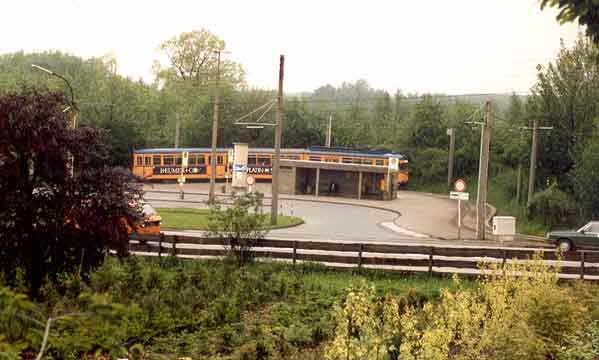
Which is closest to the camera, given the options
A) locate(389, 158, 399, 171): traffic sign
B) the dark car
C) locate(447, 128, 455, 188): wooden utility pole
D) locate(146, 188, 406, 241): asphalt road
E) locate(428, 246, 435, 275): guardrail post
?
locate(428, 246, 435, 275): guardrail post

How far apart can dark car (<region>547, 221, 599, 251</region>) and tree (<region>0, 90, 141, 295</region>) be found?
2052 cm

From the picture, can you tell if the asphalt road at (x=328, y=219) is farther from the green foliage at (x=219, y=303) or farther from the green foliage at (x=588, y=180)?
the green foliage at (x=219, y=303)

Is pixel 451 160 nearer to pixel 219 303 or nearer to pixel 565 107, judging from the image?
pixel 565 107

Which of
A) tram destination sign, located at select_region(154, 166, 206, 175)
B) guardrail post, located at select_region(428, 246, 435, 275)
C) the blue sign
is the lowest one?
guardrail post, located at select_region(428, 246, 435, 275)

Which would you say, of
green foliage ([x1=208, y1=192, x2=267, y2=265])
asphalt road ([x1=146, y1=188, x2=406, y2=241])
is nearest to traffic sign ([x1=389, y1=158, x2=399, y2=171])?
asphalt road ([x1=146, y1=188, x2=406, y2=241])

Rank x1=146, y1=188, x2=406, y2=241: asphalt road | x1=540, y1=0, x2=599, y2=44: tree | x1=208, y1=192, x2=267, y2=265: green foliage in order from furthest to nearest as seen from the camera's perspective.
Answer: x1=146, y1=188, x2=406, y2=241: asphalt road < x1=208, y1=192, x2=267, y2=265: green foliage < x1=540, y1=0, x2=599, y2=44: tree

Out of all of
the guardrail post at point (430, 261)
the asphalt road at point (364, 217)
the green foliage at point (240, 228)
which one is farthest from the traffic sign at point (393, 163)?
the guardrail post at point (430, 261)

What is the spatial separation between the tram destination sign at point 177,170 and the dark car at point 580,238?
33905mm

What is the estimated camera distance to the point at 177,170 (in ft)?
185

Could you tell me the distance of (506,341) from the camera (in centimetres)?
995

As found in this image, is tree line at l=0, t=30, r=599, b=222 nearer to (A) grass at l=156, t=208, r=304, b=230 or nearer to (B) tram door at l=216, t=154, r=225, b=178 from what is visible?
(B) tram door at l=216, t=154, r=225, b=178

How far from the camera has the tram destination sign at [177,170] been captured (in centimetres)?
5581

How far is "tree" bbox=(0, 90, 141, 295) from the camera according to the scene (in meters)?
12.7

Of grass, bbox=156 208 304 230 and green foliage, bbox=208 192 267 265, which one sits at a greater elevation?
green foliage, bbox=208 192 267 265
